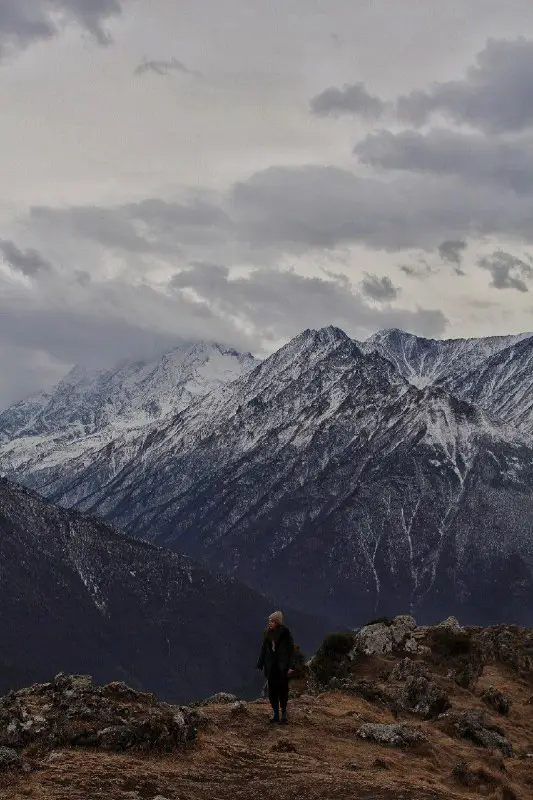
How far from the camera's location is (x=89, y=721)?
3047 cm

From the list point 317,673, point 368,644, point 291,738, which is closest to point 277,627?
point 291,738

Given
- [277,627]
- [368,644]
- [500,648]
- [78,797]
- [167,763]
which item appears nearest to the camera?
[78,797]

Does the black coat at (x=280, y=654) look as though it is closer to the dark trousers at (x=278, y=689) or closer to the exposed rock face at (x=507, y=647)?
the dark trousers at (x=278, y=689)

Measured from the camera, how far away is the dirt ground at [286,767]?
81.4ft

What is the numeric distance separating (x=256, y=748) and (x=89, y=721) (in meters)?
6.91

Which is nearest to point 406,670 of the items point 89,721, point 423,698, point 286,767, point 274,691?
point 423,698

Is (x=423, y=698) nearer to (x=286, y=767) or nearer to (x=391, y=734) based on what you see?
(x=391, y=734)

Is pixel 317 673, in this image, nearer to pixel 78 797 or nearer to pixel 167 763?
pixel 167 763

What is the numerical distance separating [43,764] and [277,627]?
1217 centimetres

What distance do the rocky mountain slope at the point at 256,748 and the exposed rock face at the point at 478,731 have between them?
0.25 ft

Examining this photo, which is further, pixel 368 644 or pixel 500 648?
pixel 500 648

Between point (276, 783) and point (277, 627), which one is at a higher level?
point (277, 627)

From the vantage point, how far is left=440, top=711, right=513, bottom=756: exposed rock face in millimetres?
40906

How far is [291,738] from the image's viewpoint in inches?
1329
